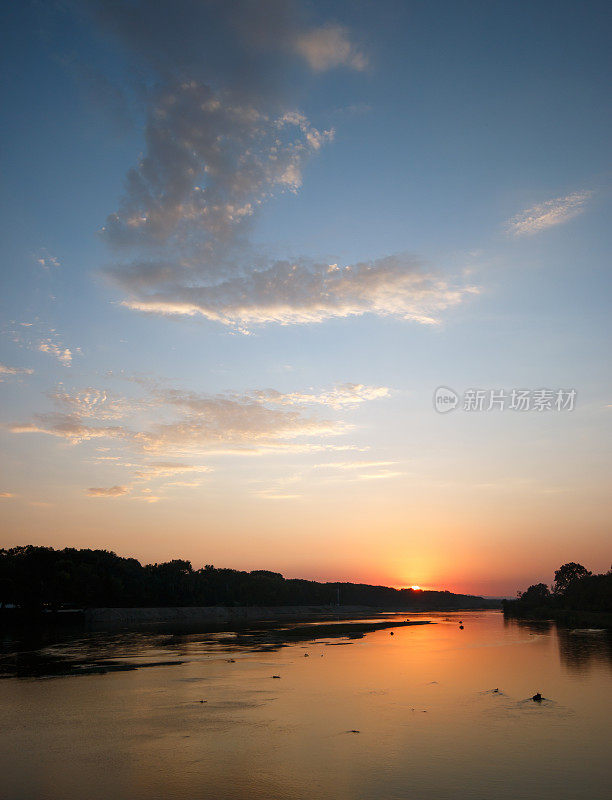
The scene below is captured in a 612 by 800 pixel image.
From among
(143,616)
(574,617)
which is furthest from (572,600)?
(143,616)

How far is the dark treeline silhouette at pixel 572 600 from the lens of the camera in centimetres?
10218

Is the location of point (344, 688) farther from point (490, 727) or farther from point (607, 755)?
point (607, 755)

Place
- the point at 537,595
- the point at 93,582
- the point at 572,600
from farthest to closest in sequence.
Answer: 1. the point at 537,595
2. the point at 572,600
3. the point at 93,582

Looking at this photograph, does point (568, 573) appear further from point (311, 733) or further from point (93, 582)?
point (311, 733)

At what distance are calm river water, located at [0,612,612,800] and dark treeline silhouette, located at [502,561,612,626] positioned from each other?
63.0m

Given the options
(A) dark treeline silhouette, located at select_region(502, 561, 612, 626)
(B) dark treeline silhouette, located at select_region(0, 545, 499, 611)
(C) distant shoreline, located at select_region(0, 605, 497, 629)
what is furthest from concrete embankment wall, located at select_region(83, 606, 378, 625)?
(A) dark treeline silhouette, located at select_region(502, 561, 612, 626)

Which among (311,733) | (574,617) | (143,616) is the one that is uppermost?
(311,733)

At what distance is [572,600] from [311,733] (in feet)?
374

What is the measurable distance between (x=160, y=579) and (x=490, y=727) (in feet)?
394

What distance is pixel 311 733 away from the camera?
2472cm

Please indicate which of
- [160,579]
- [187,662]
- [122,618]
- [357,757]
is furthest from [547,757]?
[160,579]

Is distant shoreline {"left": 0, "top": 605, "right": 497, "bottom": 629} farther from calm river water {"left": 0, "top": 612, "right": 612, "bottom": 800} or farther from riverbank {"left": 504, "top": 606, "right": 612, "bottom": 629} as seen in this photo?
calm river water {"left": 0, "top": 612, "right": 612, "bottom": 800}

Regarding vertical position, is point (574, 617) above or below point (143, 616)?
above

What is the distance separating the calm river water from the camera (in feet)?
59.8
